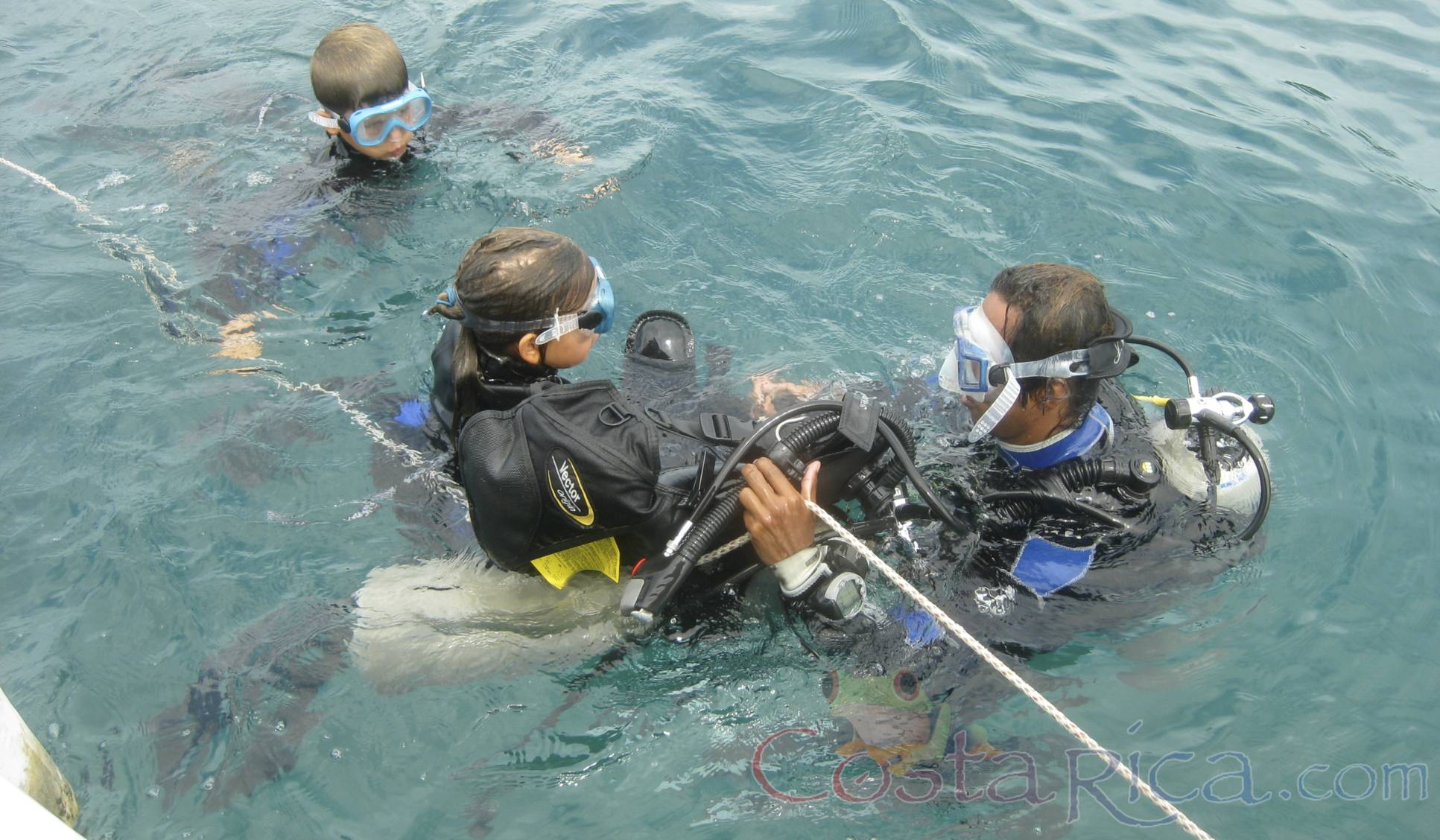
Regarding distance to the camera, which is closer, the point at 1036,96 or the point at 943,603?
the point at 943,603

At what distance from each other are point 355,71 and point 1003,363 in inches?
160

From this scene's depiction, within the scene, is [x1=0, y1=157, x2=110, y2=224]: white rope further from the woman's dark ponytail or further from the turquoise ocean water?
the woman's dark ponytail

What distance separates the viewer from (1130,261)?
521 centimetres

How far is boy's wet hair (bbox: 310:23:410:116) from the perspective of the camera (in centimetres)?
495

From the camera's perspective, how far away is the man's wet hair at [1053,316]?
2828 mm

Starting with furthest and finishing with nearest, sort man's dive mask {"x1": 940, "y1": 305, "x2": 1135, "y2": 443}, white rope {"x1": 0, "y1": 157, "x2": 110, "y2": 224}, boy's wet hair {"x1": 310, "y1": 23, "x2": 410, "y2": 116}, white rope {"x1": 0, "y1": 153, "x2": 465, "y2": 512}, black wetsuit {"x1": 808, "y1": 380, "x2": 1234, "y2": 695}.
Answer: white rope {"x1": 0, "y1": 157, "x2": 110, "y2": 224}
boy's wet hair {"x1": 310, "y1": 23, "x2": 410, "y2": 116}
white rope {"x1": 0, "y1": 153, "x2": 465, "y2": 512}
black wetsuit {"x1": 808, "y1": 380, "x2": 1234, "y2": 695}
man's dive mask {"x1": 940, "y1": 305, "x2": 1135, "y2": 443}

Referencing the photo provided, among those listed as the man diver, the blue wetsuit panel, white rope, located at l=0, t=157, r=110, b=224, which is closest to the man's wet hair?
the man diver

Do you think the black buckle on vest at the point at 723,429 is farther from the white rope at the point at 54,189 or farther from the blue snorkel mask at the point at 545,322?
the white rope at the point at 54,189

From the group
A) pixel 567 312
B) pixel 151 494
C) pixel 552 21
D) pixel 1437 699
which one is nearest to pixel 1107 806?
pixel 1437 699

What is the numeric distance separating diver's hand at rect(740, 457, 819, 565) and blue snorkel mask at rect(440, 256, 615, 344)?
2.57 feet

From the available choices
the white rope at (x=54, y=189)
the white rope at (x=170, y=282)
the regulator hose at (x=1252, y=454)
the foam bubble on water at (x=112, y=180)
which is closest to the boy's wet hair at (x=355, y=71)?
the white rope at (x=170, y=282)

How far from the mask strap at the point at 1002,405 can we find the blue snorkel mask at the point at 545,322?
1.37 m

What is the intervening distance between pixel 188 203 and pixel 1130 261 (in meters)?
5.91

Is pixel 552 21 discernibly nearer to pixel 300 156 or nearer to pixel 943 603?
pixel 300 156
